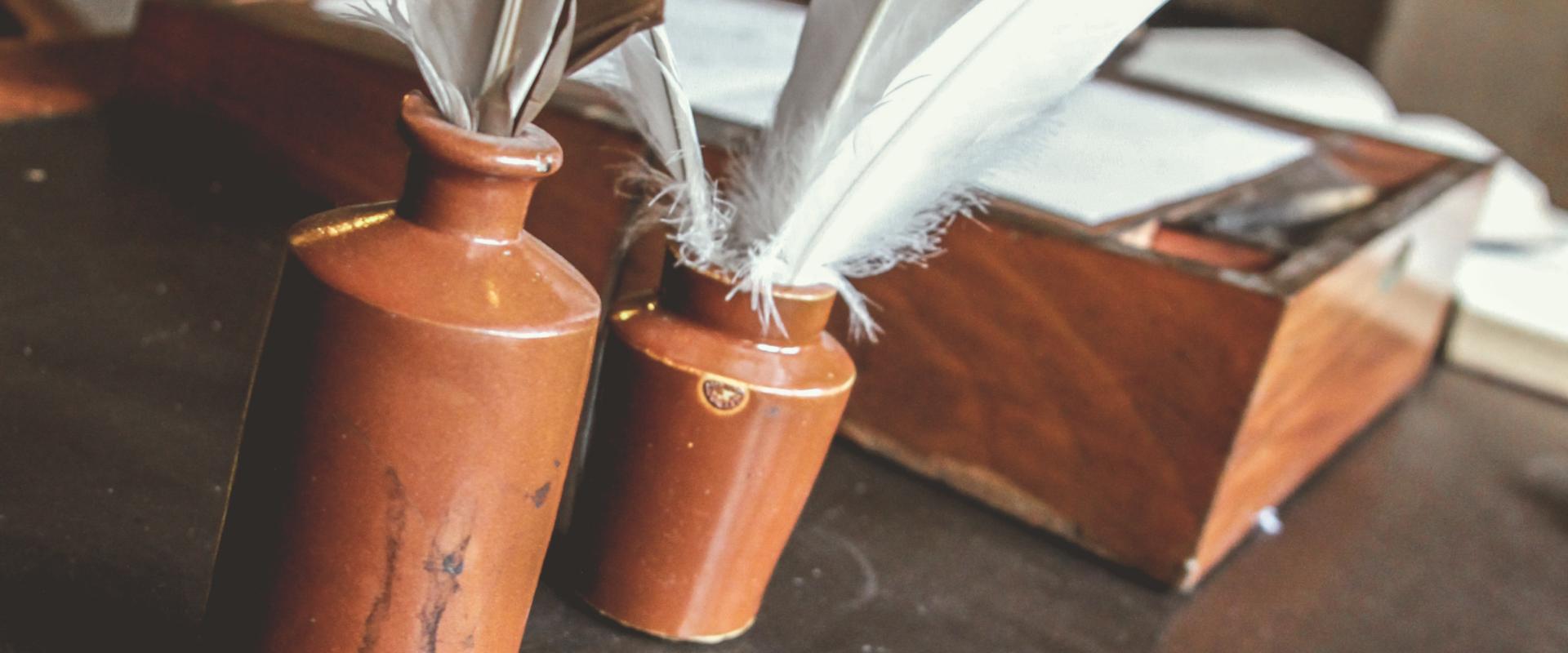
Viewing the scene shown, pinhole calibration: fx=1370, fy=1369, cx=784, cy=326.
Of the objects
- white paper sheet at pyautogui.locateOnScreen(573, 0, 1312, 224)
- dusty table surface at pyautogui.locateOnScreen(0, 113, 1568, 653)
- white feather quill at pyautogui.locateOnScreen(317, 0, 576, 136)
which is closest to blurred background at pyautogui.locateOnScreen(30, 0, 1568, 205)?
white paper sheet at pyautogui.locateOnScreen(573, 0, 1312, 224)

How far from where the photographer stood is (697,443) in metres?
0.52

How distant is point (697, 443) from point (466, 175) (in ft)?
0.54

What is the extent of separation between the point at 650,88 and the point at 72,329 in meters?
0.37

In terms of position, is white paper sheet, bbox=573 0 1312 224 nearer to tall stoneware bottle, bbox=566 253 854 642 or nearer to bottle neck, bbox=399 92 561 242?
tall stoneware bottle, bbox=566 253 854 642

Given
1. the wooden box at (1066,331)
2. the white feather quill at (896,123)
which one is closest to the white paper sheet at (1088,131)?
the wooden box at (1066,331)

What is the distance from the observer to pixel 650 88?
50 cm

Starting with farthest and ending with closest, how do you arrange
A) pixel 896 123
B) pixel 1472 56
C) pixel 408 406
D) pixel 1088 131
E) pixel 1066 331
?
pixel 1472 56
pixel 1088 131
pixel 1066 331
pixel 896 123
pixel 408 406

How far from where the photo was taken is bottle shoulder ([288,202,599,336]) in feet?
1.23

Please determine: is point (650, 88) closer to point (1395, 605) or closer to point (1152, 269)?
point (1152, 269)

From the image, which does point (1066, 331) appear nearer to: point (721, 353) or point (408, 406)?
point (721, 353)

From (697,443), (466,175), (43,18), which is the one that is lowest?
(43,18)

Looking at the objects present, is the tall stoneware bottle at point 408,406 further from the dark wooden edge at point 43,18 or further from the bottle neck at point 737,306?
the dark wooden edge at point 43,18

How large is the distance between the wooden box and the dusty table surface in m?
0.03

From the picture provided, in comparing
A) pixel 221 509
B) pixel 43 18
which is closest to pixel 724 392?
pixel 221 509
